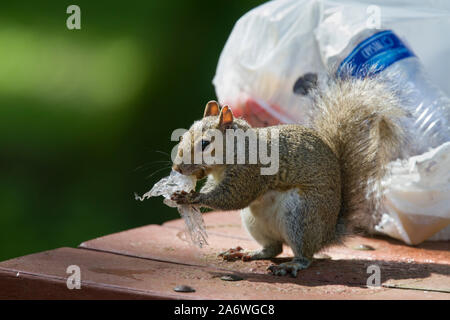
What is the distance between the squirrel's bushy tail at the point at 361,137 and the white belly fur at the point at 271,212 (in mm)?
201

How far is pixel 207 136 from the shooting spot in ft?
5.40

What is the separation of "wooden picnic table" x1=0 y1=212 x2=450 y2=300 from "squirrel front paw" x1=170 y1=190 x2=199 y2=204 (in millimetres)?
171

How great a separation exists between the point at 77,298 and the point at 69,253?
1.16ft

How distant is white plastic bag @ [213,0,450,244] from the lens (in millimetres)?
2375

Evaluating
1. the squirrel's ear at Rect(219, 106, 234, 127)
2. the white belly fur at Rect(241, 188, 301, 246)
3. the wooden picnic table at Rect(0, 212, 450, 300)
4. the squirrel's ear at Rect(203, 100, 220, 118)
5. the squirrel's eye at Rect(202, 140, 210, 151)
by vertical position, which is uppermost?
the squirrel's ear at Rect(203, 100, 220, 118)

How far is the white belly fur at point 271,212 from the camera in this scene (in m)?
1.68

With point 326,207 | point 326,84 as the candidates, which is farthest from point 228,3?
point 326,207

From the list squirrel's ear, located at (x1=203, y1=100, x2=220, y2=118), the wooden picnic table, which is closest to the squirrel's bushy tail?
the wooden picnic table

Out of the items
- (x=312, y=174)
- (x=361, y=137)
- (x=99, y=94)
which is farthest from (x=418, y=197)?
(x=99, y=94)

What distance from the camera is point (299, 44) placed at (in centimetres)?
246

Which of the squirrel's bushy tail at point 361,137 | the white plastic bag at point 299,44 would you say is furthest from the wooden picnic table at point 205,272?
the white plastic bag at point 299,44

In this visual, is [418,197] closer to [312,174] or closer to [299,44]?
[312,174]

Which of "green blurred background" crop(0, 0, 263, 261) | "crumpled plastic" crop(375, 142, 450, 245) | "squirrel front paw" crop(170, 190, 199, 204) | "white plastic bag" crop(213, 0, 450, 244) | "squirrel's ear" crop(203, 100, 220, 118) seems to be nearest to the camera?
"squirrel front paw" crop(170, 190, 199, 204)

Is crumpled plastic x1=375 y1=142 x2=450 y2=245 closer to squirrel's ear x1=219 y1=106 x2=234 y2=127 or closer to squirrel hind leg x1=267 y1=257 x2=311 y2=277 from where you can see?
squirrel hind leg x1=267 y1=257 x2=311 y2=277
